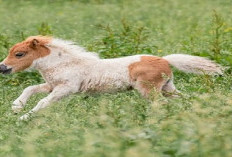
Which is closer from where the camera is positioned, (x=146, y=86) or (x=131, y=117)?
(x=131, y=117)

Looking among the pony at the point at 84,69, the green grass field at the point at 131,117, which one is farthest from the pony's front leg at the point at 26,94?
the green grass field at the point at 131,117

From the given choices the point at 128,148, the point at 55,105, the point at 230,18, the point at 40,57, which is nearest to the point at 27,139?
the point at 128,148

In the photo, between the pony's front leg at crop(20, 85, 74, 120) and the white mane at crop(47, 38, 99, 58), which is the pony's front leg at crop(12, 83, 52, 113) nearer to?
the pony's front leg at crop(20, 85, 74, 120)

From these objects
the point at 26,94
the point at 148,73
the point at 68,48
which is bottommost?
the point at 26,94

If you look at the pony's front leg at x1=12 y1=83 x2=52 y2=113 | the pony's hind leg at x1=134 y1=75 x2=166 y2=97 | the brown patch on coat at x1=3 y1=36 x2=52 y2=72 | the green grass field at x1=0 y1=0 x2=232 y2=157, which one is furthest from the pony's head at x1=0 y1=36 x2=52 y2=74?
the pony's hind leg at x1=134 y1=75 x2=166 y2=97

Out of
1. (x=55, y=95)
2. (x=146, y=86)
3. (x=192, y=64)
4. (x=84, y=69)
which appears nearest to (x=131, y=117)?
(x=146, y=86)

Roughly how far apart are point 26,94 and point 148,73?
1513 millimetres

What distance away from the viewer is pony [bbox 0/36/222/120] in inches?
391

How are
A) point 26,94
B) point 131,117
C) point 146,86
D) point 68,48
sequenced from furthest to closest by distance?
point 68,48
point 26,94
point 146,86
point 131,117

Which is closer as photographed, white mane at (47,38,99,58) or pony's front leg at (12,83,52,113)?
pony's front leg at (12,83,52,113)

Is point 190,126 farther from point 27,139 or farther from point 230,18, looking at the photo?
point 230,18

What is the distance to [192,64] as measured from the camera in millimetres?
10344

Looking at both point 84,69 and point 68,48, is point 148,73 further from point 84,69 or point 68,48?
point 68,48

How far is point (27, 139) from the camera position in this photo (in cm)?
757
